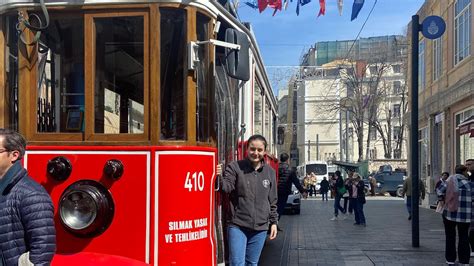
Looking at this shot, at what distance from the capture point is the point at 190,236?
12.7 feet

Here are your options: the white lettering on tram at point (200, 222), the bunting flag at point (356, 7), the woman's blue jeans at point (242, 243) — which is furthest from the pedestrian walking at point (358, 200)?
the white lettering on tram at point (200, 222)

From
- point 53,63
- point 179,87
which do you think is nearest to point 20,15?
point 53,63

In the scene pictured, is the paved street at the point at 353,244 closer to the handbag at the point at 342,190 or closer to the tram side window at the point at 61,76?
the handbag at the point at 342,190

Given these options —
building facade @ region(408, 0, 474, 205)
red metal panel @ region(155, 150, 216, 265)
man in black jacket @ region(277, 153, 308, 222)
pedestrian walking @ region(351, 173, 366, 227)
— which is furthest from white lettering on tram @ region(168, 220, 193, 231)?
building facade @ region(408, 0, 474, 205)

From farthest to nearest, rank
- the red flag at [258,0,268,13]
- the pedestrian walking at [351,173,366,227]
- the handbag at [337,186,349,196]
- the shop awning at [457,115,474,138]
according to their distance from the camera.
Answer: the handbag at [337,186,349,196] < the pedestrian walking at [351,173,366,227] < the shop awning at [457,115,474,138] < the red flag at [258,0,268,13]

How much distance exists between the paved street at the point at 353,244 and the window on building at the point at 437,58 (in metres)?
6.90

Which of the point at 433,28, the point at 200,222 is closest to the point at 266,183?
the point at 200,222

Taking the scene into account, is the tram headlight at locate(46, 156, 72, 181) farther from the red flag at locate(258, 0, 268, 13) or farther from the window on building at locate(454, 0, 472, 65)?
the window on building at locate(454, 0, 472, 65)

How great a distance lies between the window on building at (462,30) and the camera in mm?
16266

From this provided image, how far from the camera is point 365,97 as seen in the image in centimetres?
4600

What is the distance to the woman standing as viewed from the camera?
4.52 metres

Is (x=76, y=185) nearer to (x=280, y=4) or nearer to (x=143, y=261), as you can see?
(x=143, y=261)

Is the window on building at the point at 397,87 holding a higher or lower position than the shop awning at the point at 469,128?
higher

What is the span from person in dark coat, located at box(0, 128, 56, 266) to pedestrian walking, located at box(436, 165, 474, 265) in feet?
20.0
